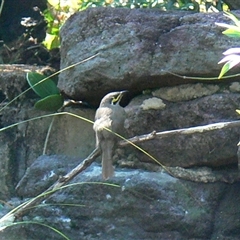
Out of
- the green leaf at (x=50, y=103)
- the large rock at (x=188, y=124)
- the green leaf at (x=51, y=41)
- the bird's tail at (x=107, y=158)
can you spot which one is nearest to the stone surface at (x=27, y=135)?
the green leaf at (x=50, y=103)

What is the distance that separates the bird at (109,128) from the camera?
3.35 meters

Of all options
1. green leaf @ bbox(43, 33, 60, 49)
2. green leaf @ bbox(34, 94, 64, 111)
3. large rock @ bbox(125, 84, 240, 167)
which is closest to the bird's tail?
large rock @ bbox(125, 84, 240, 167)

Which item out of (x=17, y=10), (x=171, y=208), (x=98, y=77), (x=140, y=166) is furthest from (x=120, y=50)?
(x=17, y=10)

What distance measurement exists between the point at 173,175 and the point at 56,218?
2.37 ft

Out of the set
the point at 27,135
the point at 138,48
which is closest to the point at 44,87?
the point at 27,135

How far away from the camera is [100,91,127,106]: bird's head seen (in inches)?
144

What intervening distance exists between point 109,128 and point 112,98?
0.32 metres

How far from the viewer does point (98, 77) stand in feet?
13.2

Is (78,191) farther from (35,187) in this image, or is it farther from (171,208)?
(171,208)

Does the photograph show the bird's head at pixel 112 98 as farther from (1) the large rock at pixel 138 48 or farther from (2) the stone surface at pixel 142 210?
(2) the stone surface at pixel 142 210

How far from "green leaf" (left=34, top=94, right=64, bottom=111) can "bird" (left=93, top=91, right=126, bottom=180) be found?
2.44 ft

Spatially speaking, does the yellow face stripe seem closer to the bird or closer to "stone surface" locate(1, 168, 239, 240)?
the bird

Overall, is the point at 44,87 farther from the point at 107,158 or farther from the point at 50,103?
the point at 107,158

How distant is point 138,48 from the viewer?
155 inches
